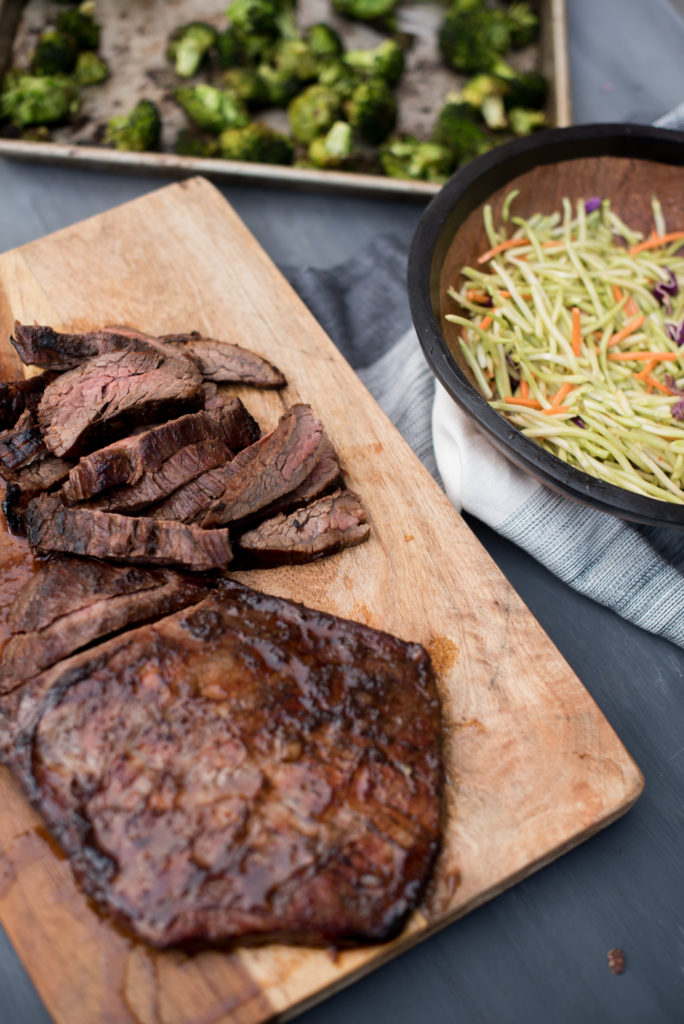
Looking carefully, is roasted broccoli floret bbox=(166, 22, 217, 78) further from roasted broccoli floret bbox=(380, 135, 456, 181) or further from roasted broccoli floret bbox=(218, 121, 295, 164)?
roasted broccoli floret bbox=(380, 135, 456, 181)

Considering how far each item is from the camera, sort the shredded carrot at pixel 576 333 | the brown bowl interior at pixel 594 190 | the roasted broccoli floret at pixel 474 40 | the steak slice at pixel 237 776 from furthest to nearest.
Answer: the roasted broccoli floret at pixel 474 40
the brown bowl interior at pixel 594 190
the shredded carrot at pixel 576 333
the steak slice at pixel 237 776

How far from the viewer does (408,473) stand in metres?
3.76

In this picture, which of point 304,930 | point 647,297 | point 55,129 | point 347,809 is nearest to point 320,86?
point 55,129

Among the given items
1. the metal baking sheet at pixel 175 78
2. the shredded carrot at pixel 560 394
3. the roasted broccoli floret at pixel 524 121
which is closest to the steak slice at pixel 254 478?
the shredded carrot at pixel 560 394

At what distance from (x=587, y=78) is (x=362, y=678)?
5333 millimetres

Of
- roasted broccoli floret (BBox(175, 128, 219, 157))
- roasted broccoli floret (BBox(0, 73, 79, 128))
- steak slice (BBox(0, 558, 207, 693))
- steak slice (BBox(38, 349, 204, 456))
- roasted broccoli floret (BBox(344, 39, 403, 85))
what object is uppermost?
roasted broccoli floret (BBox(344, 39, 403, 85))

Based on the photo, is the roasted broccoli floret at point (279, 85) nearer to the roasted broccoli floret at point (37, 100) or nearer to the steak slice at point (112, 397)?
the roasted broccoli floret at point (37, 100)

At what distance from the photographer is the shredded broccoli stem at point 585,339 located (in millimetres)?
3828

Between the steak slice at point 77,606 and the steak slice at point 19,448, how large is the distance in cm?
54

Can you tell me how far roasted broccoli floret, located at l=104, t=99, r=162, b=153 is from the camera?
5043 mm

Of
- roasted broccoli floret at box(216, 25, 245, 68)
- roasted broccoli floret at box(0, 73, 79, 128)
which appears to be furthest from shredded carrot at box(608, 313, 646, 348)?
roasted broccoli floret at box(0, 73, 79, 128)

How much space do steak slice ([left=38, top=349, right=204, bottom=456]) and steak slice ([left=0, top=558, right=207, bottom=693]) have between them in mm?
643

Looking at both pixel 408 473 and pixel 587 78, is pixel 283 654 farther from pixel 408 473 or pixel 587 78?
pixel 587 78

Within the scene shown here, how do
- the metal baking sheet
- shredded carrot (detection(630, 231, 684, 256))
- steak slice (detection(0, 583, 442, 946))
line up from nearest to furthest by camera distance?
steak slice (detection(0, 583, 442, 946)), shredded carrot (detection(630, 231, 684, 256)), the metal baking sheet
